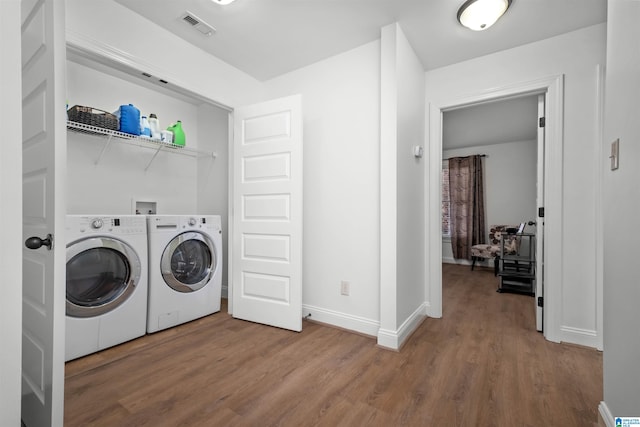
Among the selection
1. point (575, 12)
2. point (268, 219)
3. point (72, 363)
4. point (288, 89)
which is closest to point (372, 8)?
point (288, 89)

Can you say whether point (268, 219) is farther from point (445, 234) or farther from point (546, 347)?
point (445, 234)

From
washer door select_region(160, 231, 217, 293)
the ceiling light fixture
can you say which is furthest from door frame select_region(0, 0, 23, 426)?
the ceiling light fixture

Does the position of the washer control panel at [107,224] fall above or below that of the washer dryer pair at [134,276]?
above

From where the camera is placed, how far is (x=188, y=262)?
2.60 meters

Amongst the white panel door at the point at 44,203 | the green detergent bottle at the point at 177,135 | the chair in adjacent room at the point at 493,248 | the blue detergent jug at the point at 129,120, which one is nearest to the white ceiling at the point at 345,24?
the blue detergent jug at the point at 129,120

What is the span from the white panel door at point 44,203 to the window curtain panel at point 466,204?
19.9 ft

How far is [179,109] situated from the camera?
339cm

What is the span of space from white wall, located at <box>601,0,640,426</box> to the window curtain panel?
4.70 metres

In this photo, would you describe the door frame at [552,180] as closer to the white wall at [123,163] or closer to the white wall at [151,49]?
the white wall at [151,49]

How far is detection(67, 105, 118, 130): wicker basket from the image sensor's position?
221cm

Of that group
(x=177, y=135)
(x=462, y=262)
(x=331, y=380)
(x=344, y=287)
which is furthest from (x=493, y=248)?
(x=177, y=135)

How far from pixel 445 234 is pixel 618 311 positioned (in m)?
5.16

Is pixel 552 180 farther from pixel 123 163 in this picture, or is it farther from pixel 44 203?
pixel 123 163

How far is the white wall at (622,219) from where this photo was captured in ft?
3.21
